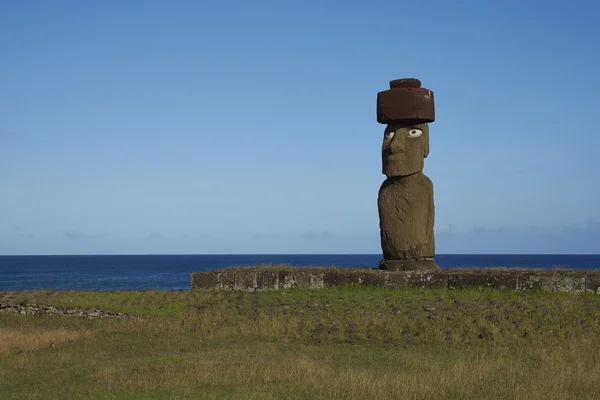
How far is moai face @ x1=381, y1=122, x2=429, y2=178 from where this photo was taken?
21.4 m

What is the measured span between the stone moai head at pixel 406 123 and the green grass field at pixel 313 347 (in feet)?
12.7

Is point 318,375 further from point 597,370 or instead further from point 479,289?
point 479,289

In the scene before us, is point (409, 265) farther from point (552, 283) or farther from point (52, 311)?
point (52, 311)

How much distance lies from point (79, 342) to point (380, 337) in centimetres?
579

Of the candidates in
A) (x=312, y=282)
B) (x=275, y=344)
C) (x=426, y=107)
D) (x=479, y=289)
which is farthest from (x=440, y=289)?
(x=275, y=344)

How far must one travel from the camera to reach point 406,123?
2173 cm

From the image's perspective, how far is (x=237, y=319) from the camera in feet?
52.7

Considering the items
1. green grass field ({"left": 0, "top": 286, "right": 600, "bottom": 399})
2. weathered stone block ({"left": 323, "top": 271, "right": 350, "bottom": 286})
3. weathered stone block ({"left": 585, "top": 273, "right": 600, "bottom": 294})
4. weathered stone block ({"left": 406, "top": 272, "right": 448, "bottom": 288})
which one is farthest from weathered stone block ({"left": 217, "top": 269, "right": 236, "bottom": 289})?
weathered stone block ({"left": 585, "top": 273, "right": 600, "bottom": 294})

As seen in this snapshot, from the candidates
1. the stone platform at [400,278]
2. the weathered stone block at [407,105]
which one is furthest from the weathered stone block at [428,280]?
the weathered stone block at [407,105]

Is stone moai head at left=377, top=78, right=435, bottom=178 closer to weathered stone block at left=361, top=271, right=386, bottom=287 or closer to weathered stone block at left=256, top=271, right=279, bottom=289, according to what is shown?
weathered stone block at left=361, top=271, right=386, bottom=287

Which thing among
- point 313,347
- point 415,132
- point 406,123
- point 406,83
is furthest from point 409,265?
point 313,347

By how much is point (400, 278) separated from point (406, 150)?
377 cm

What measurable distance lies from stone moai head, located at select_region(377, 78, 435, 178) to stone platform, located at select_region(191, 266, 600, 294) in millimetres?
3144

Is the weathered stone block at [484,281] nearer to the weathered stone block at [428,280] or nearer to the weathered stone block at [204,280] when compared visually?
the weathered stone block at [428,280]
